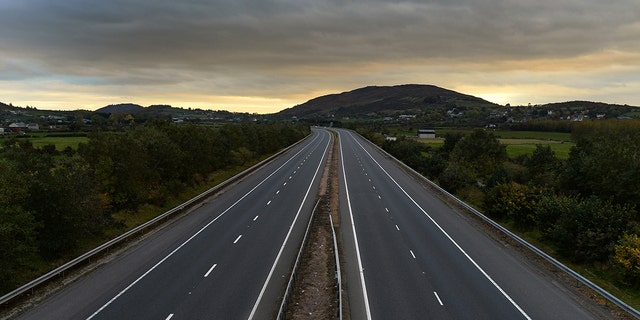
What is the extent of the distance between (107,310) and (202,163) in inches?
1351

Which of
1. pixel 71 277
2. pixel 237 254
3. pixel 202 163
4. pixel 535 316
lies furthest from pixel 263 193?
pixel 535 316

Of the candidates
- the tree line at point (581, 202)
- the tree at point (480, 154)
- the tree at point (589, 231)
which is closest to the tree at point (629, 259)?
the tree line at point (581, 202)

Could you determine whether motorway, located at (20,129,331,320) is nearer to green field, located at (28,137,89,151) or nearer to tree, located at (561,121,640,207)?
tree, located at (561,121,640,207)

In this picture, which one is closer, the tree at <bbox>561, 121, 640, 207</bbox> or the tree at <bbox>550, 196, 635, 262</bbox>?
the tree at <bbox>550, 196, 635, 262</bbox>

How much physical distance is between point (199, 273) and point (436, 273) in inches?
469

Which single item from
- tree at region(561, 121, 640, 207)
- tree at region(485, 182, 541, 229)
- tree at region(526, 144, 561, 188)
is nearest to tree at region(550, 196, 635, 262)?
tree at region(485, 182, 541, 229)

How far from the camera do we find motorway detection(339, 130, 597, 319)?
17359 millimetres

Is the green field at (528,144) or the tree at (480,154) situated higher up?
the tree at (480,154)

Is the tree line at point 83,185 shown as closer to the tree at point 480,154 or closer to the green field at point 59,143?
the green field at point 59,143

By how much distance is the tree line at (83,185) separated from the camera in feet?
68.0

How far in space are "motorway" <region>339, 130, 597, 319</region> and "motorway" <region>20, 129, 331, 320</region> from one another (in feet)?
13.5

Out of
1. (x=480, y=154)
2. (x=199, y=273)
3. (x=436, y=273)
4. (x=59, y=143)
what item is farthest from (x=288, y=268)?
(x=59, y=143)

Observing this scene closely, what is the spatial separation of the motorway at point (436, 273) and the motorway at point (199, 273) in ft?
13.5

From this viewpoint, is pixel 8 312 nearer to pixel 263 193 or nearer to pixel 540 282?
pixel 540 282
